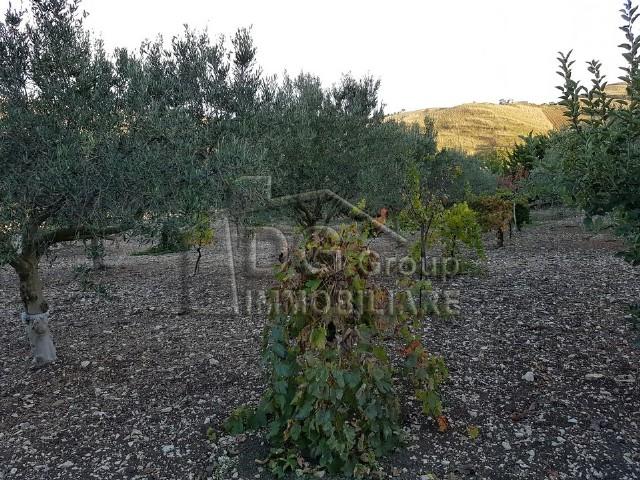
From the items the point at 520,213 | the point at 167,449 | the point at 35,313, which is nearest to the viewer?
the point at 167,449

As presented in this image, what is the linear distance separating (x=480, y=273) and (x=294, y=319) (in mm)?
7044

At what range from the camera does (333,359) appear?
3.29 m

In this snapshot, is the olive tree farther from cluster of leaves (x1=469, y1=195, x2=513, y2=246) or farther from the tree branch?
cluster of leaves (x1=469, y1=195, x2=513, y2=246)

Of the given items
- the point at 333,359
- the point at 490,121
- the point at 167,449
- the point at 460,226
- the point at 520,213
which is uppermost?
the point at 490,121

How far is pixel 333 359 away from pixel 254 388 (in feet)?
6.23

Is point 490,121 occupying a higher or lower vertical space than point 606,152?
higher

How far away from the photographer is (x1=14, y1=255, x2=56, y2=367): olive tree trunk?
218 inches

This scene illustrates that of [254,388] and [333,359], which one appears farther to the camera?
[254,388]

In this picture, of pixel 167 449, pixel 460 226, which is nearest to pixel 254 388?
pixel 167 449

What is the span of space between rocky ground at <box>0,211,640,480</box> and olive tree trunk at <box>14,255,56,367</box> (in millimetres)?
190

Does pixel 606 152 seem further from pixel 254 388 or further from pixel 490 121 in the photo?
pixel 490 121

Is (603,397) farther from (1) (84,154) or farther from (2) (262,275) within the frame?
(2) (262,275)

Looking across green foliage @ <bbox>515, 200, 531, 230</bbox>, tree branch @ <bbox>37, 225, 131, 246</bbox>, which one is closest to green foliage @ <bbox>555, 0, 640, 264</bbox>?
tree branch @ <bbox>37, 225, 131, 246</bbox>

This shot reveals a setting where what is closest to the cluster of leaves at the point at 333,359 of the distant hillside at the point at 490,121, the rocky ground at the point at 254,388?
the rocky ground at the point at 254,388
